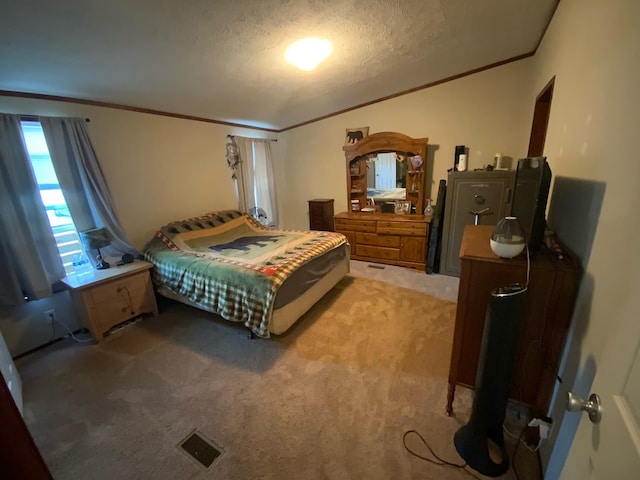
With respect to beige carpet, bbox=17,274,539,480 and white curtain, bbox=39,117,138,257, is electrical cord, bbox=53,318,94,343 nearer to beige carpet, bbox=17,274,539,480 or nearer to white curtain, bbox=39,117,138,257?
beige carpet, bbox=17,274,539,480

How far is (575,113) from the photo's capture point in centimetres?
150

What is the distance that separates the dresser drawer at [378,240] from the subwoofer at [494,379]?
2542mm

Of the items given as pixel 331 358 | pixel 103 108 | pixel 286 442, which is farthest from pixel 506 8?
pixel 103 108

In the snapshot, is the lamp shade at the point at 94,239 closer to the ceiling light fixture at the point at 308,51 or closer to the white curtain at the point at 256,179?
the white curtain at the point at 256,179

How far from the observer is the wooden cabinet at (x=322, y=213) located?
4.48m

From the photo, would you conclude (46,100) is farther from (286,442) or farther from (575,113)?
(575,113)

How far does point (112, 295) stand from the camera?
2.46 m

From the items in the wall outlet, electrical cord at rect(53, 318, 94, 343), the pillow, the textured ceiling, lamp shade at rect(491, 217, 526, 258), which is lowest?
electrical cord at rect(53, 318, 94, 343)

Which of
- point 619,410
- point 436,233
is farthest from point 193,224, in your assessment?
point 619,410

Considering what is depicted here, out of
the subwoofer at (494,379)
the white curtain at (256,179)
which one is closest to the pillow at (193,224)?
the white curtain at (256,179)

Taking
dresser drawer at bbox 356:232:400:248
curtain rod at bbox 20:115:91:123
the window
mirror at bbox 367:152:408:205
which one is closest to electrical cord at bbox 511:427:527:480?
dresser drawer at bbox 356:232:400:248

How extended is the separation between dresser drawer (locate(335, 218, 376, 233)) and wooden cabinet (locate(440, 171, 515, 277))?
3.22ft

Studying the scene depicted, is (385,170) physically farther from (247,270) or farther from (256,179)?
(247,270)

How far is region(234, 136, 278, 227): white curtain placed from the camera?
13.8 feet
